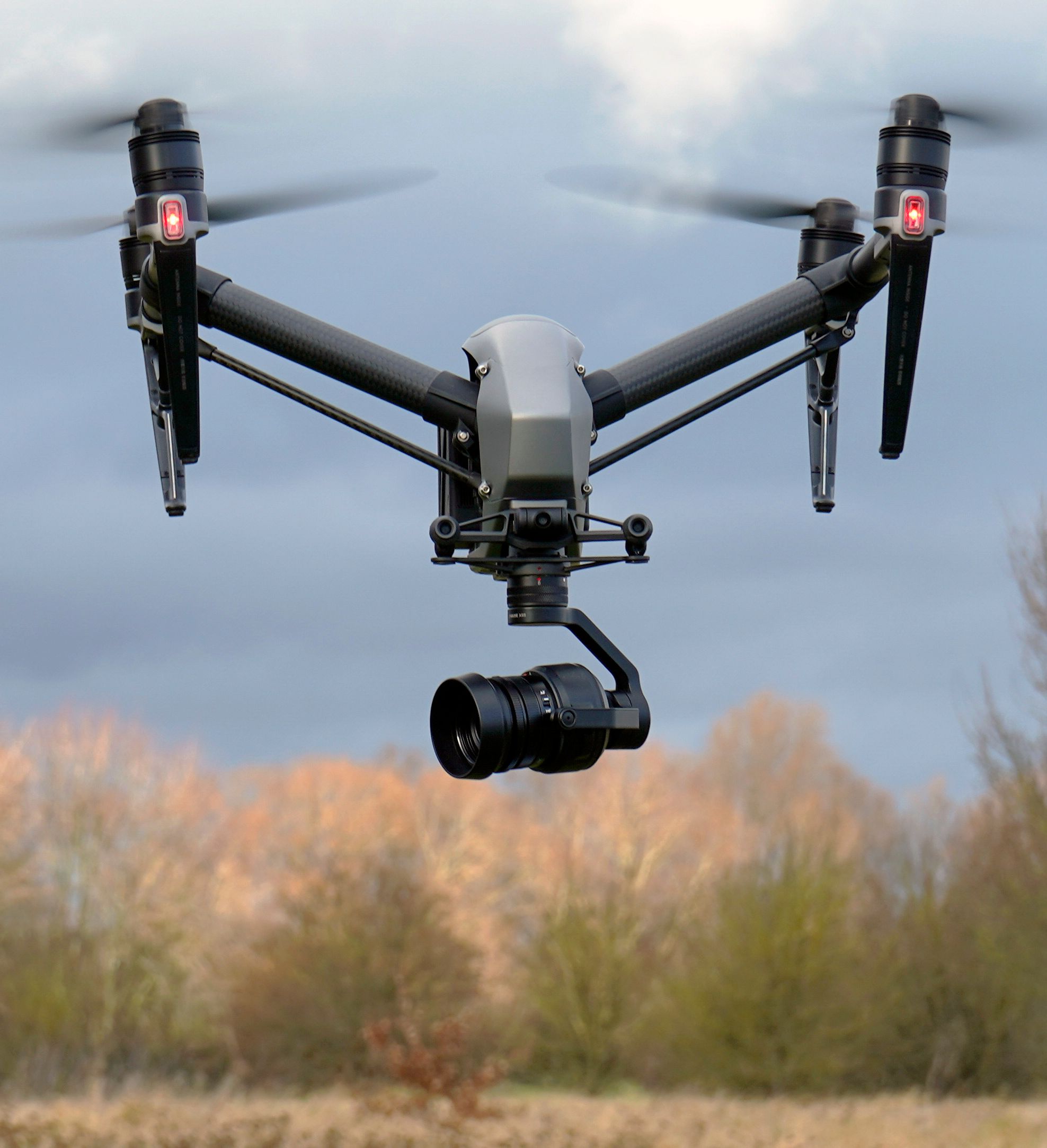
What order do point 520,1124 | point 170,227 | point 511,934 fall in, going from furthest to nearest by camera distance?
point 511,934 < point 520,1124 < point 170,227

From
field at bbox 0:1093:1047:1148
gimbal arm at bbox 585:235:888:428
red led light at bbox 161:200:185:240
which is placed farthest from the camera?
field at bbox 0:1093:1047:1148

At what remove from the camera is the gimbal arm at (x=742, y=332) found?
9.96 ft

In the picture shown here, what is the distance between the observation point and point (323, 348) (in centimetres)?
298

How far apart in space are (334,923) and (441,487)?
49.2ft

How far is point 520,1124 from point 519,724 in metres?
14.0

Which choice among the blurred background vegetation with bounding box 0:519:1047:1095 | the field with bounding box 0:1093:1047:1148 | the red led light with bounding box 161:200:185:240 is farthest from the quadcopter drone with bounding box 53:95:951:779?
the blurred background vegetation with bounding box 0:519:1047:1095

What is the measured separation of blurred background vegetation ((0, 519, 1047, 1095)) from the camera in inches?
667

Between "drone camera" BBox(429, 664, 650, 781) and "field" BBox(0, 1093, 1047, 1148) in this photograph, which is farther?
"field" BBox(0, 1093, 1047, 1148)

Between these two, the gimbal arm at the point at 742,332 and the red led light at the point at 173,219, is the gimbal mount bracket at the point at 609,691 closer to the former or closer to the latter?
the gimbal arm at the point at 742,332

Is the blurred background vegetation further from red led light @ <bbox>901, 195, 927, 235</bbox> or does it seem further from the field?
red led light @ <bbox>901, 195, 927, 235</bbox>

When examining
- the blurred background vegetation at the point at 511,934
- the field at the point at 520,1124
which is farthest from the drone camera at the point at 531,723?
the blurred background vegetation at the point at 511,934

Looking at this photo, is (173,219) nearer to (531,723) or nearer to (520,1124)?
(531,723)

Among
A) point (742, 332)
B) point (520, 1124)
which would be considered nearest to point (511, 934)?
point (520, 1124)

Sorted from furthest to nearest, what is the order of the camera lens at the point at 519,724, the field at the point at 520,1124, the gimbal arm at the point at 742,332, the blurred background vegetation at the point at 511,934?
the blurred background vegetation at the point at 511,934 < the field at the point at 520,1124 < the gimbal arm at the point at 742,332 < the camera lens at the point at 519,724
